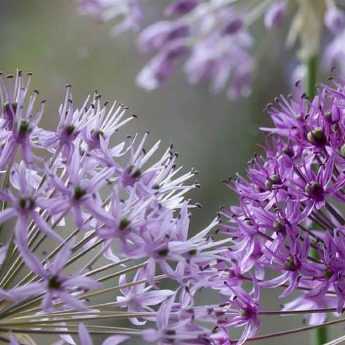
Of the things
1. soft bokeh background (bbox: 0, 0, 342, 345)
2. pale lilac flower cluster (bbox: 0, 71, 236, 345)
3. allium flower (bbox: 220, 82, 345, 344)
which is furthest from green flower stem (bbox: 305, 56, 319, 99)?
soft bokeh background (bbox: 0, 0, 342, 345)

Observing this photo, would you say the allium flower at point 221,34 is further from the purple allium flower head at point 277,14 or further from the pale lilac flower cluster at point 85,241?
the pale lilac flower cluster at point 85,241

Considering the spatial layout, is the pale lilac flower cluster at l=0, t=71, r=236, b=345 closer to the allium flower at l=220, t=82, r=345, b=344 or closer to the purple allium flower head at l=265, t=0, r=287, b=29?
the allium flower at l=220, t=82, r=345, b=344

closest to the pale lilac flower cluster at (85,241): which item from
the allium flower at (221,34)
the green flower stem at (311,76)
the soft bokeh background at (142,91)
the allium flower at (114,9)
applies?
the green flower stem at (311,76)

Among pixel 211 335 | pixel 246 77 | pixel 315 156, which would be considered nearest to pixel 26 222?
pixel 211 335

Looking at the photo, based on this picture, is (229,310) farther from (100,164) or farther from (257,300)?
(100,164)

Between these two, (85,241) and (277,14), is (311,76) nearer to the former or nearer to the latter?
(277,14)
